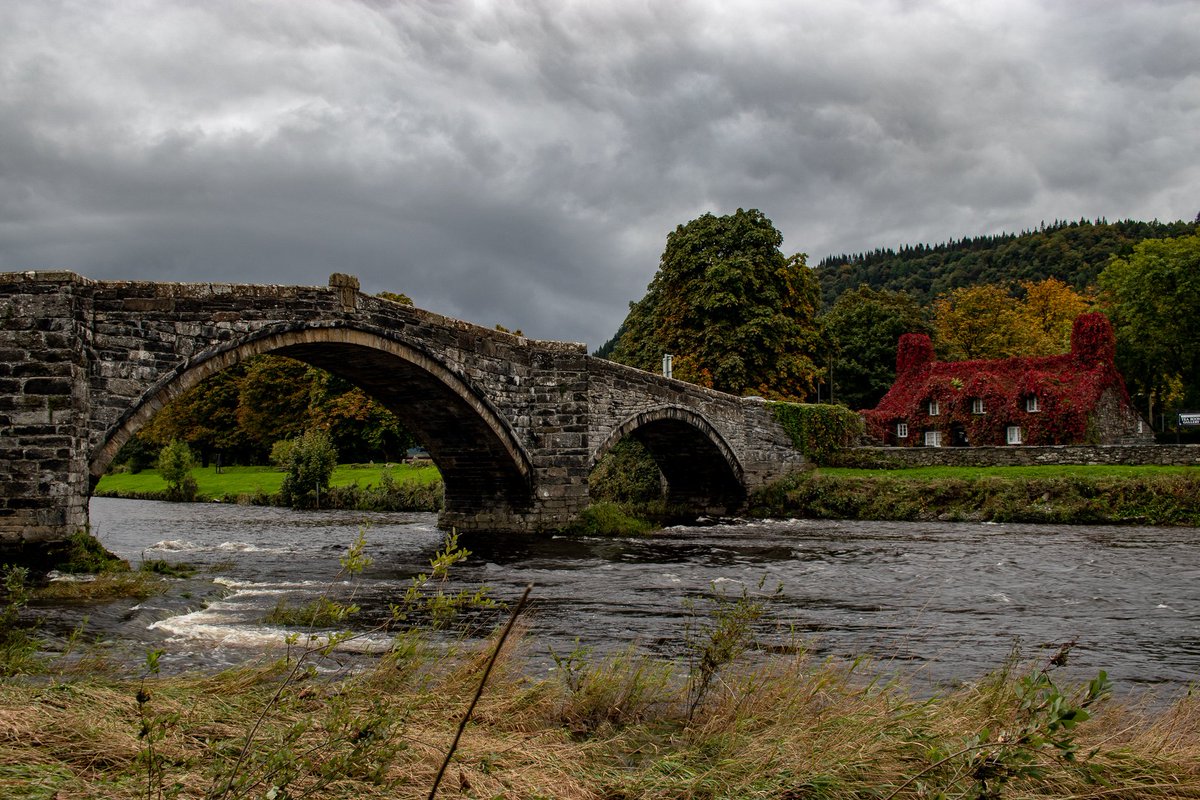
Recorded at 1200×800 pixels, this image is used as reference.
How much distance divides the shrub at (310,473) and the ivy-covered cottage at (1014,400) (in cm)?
2211

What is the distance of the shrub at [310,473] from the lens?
3416 cm

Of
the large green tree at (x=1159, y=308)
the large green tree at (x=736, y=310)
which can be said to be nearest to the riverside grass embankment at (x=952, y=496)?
the large green tree at (x=736, y=310)

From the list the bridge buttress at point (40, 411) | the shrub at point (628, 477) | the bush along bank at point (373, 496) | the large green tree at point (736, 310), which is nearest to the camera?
the bridge buttress at point (40, 411)

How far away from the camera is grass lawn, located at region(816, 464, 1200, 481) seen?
2599cm

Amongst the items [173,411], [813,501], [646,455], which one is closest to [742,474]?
[813,501]

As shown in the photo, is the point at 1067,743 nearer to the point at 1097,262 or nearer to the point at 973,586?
the point at 973,586

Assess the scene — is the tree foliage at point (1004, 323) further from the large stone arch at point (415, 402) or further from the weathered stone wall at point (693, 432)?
the large stone arch at point (415, 402)

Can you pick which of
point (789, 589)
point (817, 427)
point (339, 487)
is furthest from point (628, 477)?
point (789, 589)

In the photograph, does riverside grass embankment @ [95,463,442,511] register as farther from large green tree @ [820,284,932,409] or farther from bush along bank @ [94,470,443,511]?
large green tree @ [820,284,932,409]

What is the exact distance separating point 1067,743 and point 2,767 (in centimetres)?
375

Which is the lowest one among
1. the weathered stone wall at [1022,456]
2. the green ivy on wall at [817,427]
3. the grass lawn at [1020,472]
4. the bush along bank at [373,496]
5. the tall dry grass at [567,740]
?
the bush along bank at [373,496]

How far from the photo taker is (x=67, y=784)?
327 cm

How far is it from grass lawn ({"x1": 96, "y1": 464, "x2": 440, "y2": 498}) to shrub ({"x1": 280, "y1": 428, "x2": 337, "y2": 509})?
148 cm

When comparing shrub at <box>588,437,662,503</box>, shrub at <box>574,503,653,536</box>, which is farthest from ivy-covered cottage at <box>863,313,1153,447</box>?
shrub at <box>574,503,653,536</box>
